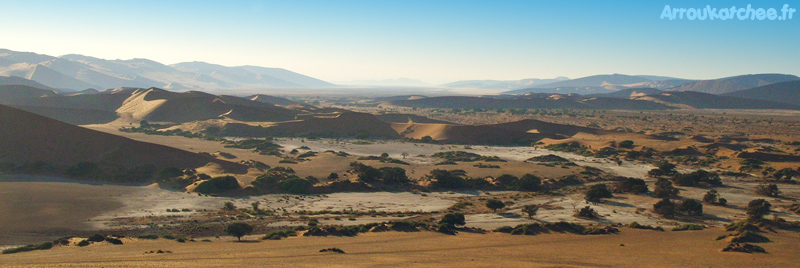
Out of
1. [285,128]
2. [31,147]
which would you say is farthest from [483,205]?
[285,128]

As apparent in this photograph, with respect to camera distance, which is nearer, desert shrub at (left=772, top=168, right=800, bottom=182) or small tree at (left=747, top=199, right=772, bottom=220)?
small tree at (left=747, top=199, right=772, bottom=220)

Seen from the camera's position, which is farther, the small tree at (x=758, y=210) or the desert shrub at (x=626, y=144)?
the desert shrub at (x=626, y=144)

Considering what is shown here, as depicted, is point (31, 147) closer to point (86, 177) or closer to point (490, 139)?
point (86, 177)

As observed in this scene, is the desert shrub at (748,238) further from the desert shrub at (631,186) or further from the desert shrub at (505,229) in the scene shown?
the desert shrub at (631,186)

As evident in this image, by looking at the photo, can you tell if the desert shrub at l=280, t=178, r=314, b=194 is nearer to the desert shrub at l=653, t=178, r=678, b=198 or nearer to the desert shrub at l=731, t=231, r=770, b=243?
the desert shrub at l=653, t=178, r=678, b=198

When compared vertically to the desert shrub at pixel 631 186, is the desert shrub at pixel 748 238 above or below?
above

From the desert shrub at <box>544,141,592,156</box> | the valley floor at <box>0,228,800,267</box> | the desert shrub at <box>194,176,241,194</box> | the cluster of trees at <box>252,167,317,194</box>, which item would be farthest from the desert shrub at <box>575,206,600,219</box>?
the desert shrub at <box>544,141,592,156</box>

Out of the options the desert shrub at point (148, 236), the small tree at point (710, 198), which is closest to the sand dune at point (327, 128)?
the small tree at point (710, 198)
